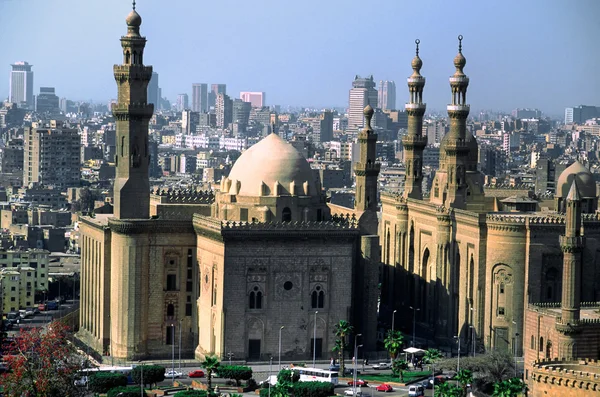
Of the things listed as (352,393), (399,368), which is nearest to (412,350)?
(399,368)

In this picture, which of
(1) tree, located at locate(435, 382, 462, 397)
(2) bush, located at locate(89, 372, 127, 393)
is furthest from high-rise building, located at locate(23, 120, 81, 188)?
(1) tree, located at locate(435, 382, 462, 397)

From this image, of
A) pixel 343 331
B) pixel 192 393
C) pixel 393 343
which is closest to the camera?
pixel 192 393

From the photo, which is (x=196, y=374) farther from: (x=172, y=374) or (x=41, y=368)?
(x=41, y=368)

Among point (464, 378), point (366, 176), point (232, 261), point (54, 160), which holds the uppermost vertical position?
point (366, 176)

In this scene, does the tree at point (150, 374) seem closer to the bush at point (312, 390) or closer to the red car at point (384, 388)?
the bush at point (312, 390)

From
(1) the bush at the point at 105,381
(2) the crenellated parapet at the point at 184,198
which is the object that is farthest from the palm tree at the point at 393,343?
(1) the bush at the point at 105,381

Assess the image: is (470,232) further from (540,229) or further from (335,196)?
(335,196)
